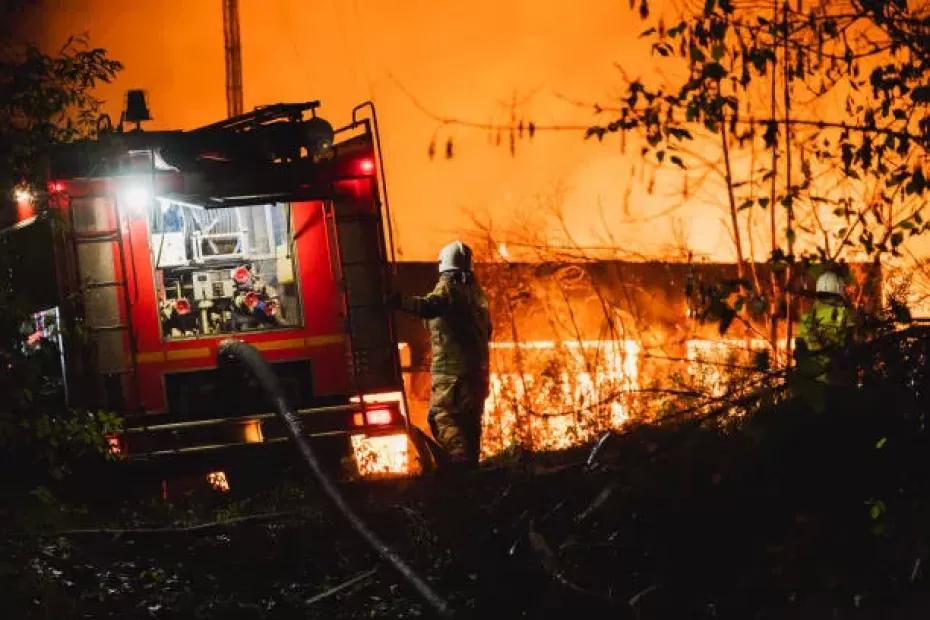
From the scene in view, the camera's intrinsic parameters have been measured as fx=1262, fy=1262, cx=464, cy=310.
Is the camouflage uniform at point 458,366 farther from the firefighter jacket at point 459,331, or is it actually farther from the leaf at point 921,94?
the leaf at point 921,94

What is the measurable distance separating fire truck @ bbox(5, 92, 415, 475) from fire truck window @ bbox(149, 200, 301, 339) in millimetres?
11

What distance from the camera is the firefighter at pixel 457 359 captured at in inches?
381

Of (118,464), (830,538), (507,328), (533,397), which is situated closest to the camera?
(830,538)

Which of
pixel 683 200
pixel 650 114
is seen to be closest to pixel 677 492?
pixel 650 114

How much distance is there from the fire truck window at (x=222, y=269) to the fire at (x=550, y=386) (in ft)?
7.68

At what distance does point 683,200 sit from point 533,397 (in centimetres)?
235

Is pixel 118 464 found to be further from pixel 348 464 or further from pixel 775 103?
pixel 775 103

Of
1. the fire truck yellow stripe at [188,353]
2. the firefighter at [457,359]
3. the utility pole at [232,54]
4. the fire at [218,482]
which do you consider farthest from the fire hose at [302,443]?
the utility pole at [232,54]

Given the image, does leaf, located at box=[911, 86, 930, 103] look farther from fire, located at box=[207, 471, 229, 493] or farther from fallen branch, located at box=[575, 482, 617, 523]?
fire, located at box=[207, 471, 229, 493]

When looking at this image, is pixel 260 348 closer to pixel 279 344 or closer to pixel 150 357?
pixel 279 344

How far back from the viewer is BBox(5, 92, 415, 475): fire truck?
9648 mm

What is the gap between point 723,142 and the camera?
10812 millimetres

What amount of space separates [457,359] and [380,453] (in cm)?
108

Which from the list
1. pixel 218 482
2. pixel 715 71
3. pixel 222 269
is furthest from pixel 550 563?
pixel 218 482
